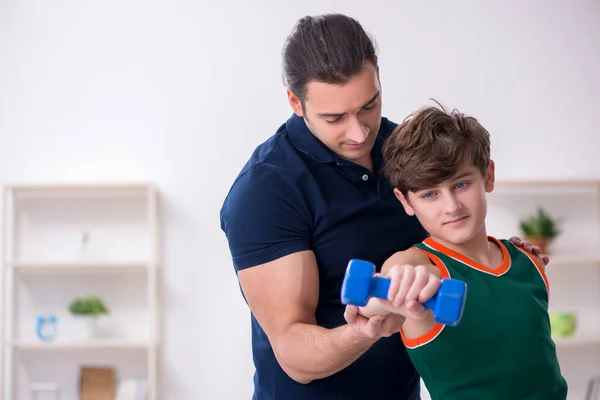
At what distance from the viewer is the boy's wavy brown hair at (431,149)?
1.45 meters

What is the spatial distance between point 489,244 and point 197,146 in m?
2.83

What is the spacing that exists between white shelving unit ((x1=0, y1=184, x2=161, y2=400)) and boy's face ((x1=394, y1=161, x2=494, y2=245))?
9.42ft

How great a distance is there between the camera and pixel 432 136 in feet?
4.94

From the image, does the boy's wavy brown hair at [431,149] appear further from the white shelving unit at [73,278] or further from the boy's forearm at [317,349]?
the white shelving unit at [73,278]

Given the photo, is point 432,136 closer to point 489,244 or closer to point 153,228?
point 489,244

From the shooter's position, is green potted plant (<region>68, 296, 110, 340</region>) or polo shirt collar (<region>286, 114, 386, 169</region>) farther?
green potted plant (<region>68, 296, 110, 340</region>)

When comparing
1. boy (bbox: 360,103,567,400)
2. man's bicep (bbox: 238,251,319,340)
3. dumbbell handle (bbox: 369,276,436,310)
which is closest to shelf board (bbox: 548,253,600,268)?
boy (bbox: 360,103,567,400)

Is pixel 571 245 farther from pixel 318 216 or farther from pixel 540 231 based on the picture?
pixel 318 216

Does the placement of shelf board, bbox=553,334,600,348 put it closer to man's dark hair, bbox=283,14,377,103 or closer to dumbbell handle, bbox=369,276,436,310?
man's dark hair, bbox=283,14,377,103

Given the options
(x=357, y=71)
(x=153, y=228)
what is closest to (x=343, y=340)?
(x=357, y=71)

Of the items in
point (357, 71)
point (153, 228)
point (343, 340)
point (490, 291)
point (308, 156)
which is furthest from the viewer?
point (153, 228)

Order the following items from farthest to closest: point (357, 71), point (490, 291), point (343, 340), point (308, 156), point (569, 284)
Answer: point (569, 284) → point (308, 156) → point (357, 71) → point (490, 291) → point (343, 340)

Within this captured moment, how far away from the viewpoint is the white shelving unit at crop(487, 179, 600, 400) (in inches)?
171

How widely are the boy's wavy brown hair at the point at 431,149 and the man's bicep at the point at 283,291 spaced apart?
0.83 ft
